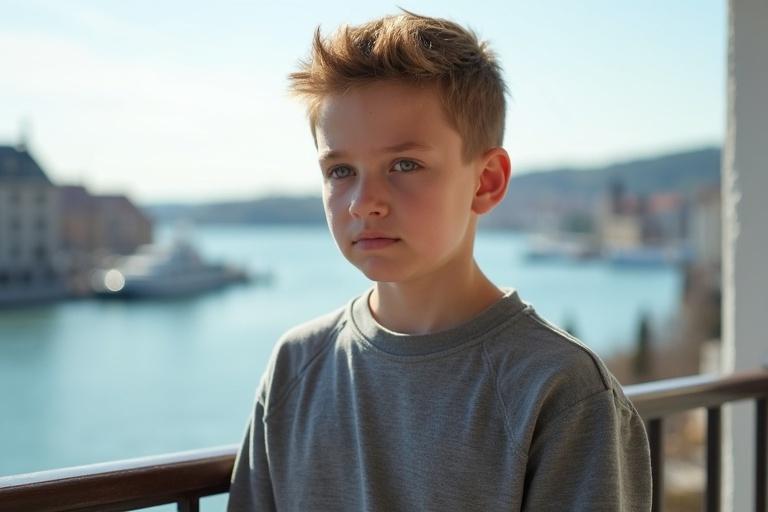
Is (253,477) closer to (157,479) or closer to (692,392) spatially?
(157,479)

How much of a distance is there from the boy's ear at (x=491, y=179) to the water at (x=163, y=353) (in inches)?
501

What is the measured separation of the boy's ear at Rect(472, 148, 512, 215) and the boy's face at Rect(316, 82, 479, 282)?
0.05m

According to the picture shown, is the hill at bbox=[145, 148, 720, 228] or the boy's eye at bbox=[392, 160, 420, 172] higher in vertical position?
the hill at bbox=[145, 148, 720, 228]

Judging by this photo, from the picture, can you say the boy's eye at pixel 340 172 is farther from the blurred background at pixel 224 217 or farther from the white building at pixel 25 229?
the white building at pixel 25 229

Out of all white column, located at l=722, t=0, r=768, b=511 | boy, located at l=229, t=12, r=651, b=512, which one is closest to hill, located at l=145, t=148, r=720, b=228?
white column, located at l=722, t=0, r=768, b=511

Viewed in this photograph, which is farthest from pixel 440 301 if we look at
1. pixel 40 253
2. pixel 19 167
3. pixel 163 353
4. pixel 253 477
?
pixel 163 353

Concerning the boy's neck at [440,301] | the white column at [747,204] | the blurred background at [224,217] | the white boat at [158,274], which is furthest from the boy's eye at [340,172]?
the white boat at [158,274]

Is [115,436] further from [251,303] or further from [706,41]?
[706,41]

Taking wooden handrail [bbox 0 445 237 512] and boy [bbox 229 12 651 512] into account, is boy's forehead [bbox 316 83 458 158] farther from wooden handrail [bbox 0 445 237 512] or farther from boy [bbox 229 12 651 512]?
wooden handrail [bbox 0 445 237 512]

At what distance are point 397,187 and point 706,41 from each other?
34363 mm

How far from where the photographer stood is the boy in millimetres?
755

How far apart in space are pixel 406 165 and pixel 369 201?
0.05 metres

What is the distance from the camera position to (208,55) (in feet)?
101

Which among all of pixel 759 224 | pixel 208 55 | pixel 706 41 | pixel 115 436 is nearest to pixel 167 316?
pixel 115 436
